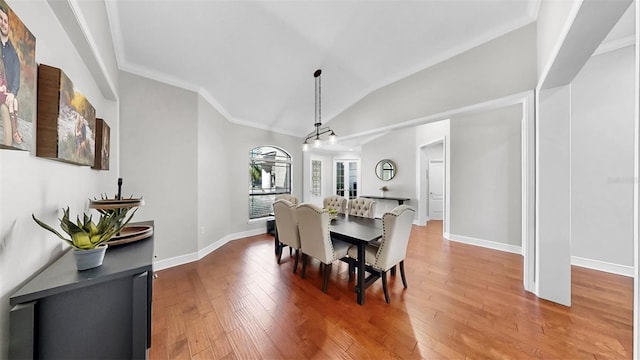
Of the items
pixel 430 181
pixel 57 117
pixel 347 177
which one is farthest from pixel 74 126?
pixel 430 181

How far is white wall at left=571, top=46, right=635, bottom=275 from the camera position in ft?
8.58

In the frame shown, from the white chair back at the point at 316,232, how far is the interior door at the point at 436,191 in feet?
17.1

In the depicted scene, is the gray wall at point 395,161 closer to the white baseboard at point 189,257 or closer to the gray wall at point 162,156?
the white baseboard at point 189,257

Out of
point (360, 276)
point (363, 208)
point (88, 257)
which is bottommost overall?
point (360, 276)

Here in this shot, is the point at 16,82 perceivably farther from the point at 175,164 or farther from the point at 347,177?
the point at 347,177

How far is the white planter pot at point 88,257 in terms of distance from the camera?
2.99 ft

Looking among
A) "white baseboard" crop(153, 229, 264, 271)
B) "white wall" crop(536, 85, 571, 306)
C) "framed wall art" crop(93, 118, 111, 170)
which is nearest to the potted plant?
"framed wall art" crop(93, 118, 111, 170)

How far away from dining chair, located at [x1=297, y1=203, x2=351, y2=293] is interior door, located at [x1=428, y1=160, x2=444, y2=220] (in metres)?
4.91

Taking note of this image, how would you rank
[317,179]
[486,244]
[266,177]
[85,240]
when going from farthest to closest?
[317,179]
[266,177]
[486,244]
[85,240]

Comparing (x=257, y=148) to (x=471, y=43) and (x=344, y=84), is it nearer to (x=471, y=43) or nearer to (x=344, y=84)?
(x=344, y=84)

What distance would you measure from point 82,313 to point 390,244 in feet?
7.03

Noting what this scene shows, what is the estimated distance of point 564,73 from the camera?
6.15 ft

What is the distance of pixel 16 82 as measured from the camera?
80 cm

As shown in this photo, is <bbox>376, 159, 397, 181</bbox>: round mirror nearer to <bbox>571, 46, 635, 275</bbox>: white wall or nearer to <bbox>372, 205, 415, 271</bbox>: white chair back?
<bbox>571, 46, 635, 275</bbox>: white wall
